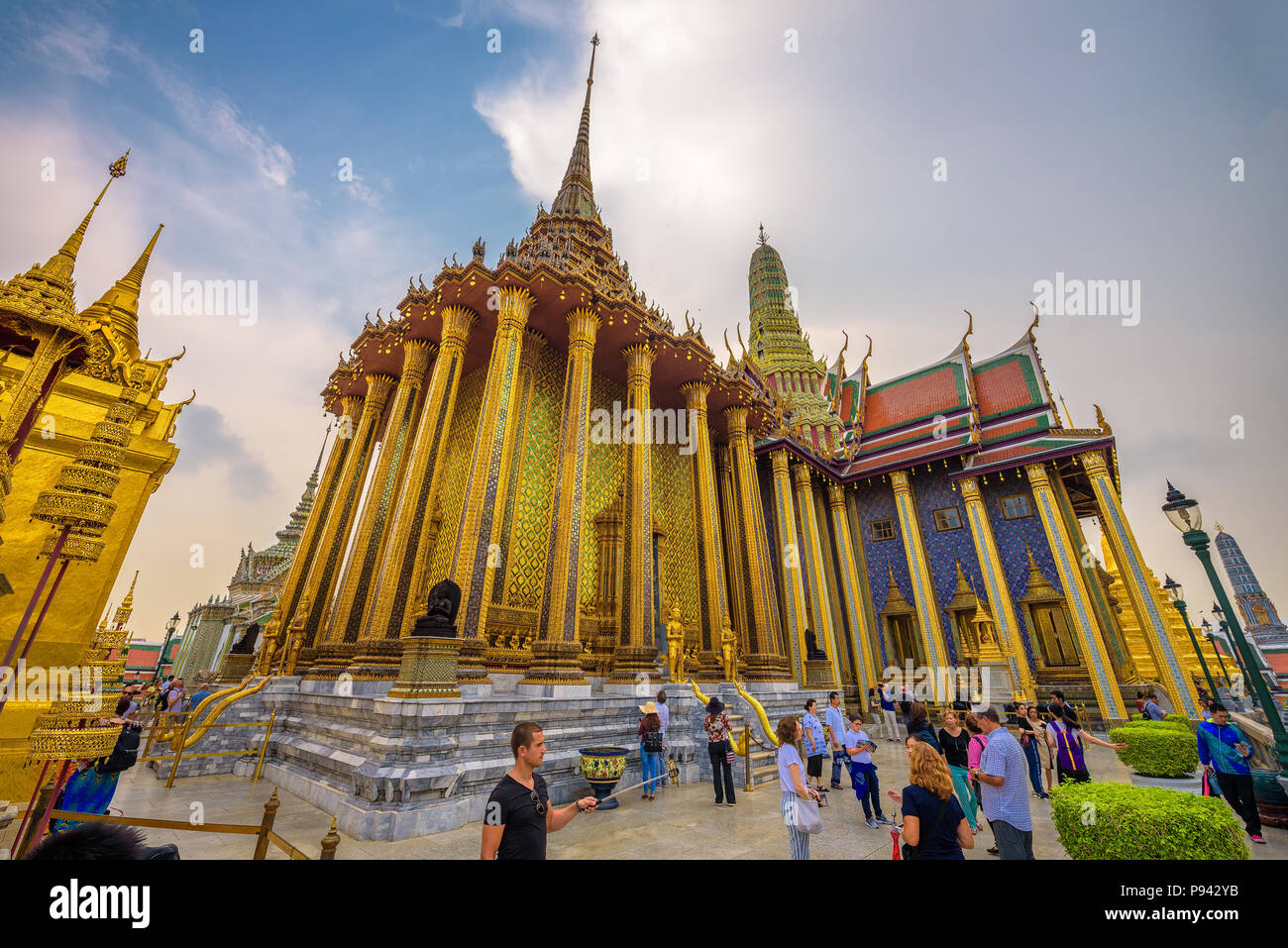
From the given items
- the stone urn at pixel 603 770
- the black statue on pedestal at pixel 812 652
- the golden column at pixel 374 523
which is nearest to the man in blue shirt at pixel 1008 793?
the stone urn at pixel 603 770

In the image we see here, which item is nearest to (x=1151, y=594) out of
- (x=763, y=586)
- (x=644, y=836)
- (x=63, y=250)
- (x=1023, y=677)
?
(x=1023, y=677)

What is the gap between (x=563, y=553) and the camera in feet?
34.3

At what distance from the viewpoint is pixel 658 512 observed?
15711mm

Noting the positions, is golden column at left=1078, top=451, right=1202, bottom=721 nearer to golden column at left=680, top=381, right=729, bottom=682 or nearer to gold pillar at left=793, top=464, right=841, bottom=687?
gold pillar at left=793, top=464, right=841, bottom=687

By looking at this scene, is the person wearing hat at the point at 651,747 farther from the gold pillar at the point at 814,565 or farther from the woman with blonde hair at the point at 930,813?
the gold pillar at the point at 814,565

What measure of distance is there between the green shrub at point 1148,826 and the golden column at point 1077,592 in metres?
16.6

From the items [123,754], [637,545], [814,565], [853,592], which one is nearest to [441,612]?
[123,754]

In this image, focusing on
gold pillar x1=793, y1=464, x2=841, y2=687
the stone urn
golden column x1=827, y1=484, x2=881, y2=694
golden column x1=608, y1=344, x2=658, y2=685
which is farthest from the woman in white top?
golden column x1=827, y1=484, x2=881, y2=694

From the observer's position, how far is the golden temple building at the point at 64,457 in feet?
13.3

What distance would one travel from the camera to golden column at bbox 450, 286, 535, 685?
9.02m

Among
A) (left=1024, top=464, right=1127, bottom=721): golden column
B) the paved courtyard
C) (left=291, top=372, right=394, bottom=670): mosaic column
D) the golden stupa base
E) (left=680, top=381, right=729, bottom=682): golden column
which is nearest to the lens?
the paved courtyard

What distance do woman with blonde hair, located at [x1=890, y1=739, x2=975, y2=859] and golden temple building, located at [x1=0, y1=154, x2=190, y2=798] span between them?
5.16m

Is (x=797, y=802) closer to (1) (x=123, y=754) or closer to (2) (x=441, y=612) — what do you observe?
(1) (x=123, y=754)
